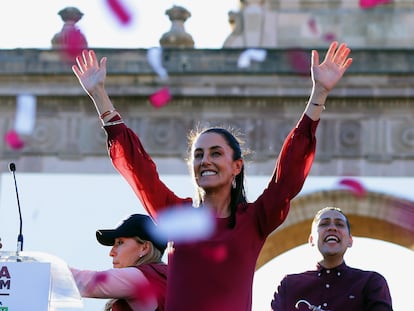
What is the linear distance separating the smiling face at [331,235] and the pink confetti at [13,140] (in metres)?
10.3

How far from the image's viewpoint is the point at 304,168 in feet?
12.8

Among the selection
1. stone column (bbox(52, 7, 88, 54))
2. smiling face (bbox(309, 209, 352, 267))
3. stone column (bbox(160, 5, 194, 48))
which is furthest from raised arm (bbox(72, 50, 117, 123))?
stone column (bbox(160, 5, 194, 48))

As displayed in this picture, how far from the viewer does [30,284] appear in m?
3.85

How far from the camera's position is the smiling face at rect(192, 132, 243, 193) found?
3.93 meters

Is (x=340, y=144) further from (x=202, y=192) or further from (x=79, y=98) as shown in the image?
(x=202, y=192)

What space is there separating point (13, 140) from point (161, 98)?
1.92m

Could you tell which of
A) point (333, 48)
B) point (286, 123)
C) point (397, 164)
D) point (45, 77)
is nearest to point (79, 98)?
point (45, 77)

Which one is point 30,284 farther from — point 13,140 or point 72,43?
point 72,43

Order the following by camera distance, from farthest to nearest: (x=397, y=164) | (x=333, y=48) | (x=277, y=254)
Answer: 1. (x=277, y=254)
2. (x=397, y=164)
3. (x=333, y=48)

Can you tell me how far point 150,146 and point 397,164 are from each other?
9.98 feet

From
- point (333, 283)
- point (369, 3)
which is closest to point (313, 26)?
point (369, 3)

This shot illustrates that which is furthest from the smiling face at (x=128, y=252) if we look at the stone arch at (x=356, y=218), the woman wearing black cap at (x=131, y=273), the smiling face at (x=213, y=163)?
the stone arch at (x=356, y=218)

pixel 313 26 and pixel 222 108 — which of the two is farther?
pixel 313 26

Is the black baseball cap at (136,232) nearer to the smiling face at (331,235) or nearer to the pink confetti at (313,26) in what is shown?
the smiling face at (331,235)
